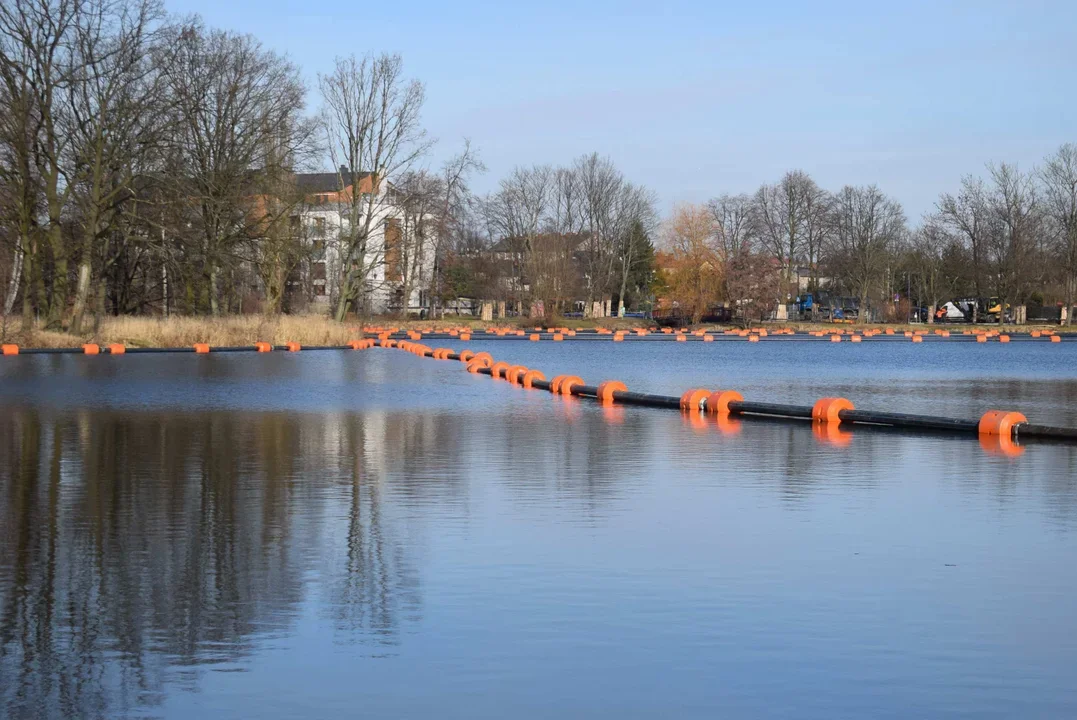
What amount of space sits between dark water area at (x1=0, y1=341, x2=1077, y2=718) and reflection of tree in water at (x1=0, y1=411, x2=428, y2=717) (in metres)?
0.03

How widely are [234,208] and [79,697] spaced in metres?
50.5

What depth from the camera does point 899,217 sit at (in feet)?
390

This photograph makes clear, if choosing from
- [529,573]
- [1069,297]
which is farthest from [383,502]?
[1069,297]

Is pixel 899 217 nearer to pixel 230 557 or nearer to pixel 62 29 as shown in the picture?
pixel 62 29

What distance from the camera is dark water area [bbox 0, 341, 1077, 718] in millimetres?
6051

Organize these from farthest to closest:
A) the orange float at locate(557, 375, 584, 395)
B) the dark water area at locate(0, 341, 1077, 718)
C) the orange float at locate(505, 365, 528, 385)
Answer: the orange float at locate(505, 365, 528, 385), the orange float at locate(557, 375, 584, 395), the dark water area at locate(0, 341, 1077, 718)

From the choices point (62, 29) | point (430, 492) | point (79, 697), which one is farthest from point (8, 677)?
point (62, 29)

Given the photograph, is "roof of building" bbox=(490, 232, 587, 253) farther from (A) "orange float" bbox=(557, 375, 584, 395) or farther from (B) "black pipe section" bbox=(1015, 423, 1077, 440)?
(B) "black pipe section" bbox=(1015, 423, 1077, 440)

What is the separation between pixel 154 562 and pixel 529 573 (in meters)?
2.58

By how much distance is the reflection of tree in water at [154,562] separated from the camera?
252 inches

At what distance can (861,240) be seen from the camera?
361 ft

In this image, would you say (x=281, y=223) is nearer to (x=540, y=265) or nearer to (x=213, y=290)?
(x=213, y=290)

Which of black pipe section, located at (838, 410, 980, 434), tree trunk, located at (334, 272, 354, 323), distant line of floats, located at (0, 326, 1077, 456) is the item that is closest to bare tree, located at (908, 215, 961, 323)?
tree trunk, located at (334, 272, 354, 323)

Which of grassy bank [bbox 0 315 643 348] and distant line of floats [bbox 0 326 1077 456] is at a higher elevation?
grassy bank [bbox 0 315 643 348]
